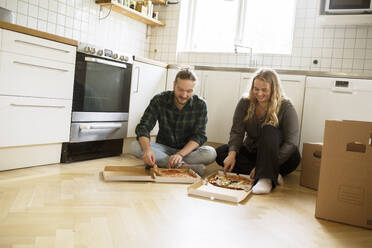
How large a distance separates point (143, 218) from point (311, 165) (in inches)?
55.6

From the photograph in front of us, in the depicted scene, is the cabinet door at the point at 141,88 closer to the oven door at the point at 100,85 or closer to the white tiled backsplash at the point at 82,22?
the oven door at the point at 100,85

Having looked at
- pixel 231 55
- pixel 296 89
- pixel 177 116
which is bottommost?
pixel 177 116

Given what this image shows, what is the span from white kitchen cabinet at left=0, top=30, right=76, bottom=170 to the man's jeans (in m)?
0.54

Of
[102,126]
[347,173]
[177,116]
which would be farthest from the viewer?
[102,126]

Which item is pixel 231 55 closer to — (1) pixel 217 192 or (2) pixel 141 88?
(2) pixel 141 88

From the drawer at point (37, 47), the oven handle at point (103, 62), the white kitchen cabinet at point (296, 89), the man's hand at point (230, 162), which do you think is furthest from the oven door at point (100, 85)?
the white kitchen cabinet at point (296, 89)

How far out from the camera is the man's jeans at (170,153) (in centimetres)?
242

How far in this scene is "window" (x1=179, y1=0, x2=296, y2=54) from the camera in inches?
149

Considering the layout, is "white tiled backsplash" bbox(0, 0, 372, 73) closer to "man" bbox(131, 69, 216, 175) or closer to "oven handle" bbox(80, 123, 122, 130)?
"oven handle" bbox(80, 123, 122, 130)

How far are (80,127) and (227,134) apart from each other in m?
1.38

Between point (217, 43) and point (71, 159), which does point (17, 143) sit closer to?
point (71, 159)

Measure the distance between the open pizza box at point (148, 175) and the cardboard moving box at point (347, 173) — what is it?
859mm

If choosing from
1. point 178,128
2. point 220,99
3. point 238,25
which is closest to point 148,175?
point 178,128

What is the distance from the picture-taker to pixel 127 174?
7.23ft
